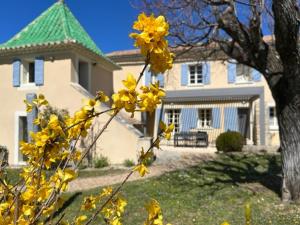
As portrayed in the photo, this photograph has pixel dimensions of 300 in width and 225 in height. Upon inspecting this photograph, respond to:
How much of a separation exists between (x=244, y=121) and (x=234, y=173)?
13968mm

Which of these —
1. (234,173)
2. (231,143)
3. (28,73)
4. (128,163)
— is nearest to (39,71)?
(28,73)

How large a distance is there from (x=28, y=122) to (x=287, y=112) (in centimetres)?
1256

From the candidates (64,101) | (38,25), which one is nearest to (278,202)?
(64,101)

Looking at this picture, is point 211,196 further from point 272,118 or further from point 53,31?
point 272,118

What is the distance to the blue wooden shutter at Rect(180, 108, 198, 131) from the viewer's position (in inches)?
1038

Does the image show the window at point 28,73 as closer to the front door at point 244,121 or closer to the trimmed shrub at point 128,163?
the trimmed shrub at point 128,163

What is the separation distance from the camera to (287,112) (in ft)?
28.3

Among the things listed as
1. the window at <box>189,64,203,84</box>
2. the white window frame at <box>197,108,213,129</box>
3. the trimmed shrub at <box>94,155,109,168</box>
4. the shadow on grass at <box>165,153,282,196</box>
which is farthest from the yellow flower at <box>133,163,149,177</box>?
the window at <box>189,64,203,84</box>

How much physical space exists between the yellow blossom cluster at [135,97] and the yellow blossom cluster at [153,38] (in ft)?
0.41

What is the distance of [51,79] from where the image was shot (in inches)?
705

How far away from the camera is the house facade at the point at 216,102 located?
25.4 m

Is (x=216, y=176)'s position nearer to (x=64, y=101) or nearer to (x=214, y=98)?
(x=64, y=101)

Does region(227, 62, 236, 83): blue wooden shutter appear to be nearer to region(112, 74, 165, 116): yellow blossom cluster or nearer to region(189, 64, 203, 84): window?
region(189, 64, 203, 84): window

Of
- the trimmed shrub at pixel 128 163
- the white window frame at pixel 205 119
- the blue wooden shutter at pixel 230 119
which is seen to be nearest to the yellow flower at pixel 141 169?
the trimmed shrub at pixel 128 163
